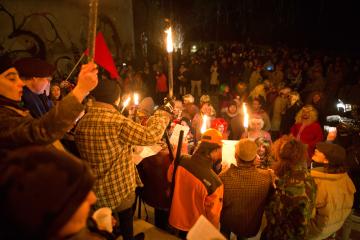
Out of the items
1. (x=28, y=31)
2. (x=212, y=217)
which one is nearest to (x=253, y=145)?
(x=212, y=217)

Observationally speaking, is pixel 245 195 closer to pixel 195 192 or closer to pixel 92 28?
pixel 195 192

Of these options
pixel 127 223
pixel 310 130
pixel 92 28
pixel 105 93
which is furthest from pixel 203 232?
pixel 310 130

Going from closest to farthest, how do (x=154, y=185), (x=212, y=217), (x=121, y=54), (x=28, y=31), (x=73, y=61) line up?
(x=212, y=217), (x=154, y=185), (x=28, y=31), (x=73, y=61), (x=121, y=54)

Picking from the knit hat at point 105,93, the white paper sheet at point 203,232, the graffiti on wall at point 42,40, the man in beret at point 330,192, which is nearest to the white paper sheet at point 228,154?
the man in beret at point 330,192

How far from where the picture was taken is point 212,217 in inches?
121

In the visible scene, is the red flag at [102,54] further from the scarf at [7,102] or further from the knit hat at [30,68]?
the scarf at [7,102]

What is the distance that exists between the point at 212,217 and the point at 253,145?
3.03 feet

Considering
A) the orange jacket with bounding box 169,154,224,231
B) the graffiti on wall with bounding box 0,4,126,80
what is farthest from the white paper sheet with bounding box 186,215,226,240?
the graffiti on wall with bounding box 0,4,126,80

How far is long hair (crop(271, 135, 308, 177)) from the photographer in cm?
308

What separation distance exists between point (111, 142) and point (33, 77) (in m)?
0.96

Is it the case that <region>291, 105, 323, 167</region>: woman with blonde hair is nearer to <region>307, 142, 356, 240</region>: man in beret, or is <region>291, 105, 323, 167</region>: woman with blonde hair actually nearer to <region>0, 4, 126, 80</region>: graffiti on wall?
<region>307, 142, 356, 240</region>: man in beret

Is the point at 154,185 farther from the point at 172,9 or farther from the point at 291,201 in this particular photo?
the point at 172,9

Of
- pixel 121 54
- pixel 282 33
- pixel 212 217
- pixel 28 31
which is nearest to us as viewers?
pixel 212 217

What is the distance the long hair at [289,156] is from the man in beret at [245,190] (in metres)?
0.17
